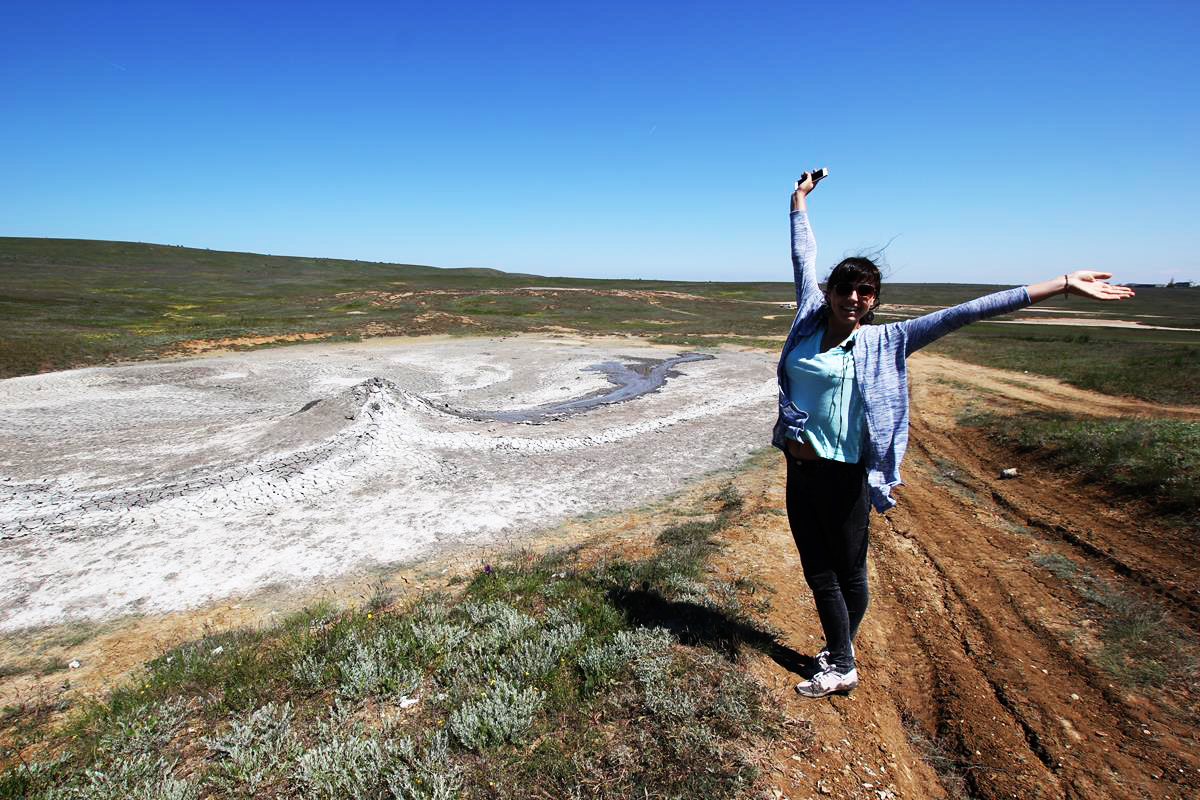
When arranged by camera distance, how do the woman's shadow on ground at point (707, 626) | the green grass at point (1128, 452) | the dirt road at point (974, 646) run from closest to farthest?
the dirt road at point (974, 646)
the woman's shadow on ground at point (707, 626)
the green grass at point (1128, 452)

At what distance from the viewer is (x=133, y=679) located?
19.3ft

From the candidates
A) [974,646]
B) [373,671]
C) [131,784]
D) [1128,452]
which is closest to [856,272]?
[974,646]

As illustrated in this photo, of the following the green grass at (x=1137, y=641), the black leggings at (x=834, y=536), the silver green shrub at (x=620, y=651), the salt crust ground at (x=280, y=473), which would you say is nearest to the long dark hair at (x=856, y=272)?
the black leggings at (x=834, y=536)

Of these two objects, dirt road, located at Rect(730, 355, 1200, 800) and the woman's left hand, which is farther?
dirt road, located at Rect(730, 355, 1200, 800)

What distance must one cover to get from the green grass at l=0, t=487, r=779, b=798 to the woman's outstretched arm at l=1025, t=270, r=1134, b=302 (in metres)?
3.35

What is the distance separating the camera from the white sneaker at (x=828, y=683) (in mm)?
4398

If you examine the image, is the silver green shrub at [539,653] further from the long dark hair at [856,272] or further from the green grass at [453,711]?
the long dark hair at [856,272]

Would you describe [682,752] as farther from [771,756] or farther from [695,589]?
[695,589]

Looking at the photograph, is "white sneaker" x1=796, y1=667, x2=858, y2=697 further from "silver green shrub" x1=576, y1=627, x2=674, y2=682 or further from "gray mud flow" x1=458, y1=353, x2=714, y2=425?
"gray mud flow" x1=458, y1=353, x2=714, y2=425

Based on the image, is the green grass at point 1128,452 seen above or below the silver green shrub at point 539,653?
above

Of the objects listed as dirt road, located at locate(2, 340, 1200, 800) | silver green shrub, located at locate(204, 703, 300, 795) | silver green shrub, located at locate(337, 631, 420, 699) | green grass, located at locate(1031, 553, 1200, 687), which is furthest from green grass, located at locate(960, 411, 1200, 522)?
silver green shrub, located at locate(204, 703, 300, 795)

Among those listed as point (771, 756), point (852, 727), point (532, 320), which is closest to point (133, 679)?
point (771, 756)

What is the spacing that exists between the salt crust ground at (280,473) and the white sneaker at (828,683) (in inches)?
256

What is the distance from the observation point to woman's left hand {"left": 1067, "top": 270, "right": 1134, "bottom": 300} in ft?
9.82
